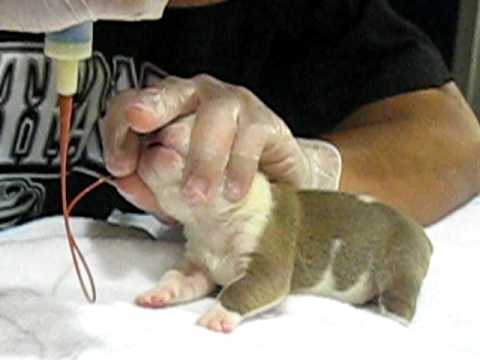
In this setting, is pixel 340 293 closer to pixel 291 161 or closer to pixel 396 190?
pixel 291 161

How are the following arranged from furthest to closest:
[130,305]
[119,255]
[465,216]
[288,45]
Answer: [288,45], [465,216], [119,255], [130,305]

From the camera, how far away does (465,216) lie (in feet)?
3.26

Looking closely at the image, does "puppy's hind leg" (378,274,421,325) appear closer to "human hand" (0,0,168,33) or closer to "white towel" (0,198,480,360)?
"white towel" (0,198,480,360)

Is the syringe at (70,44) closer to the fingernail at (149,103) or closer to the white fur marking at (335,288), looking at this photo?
the fingernail at (149,103)

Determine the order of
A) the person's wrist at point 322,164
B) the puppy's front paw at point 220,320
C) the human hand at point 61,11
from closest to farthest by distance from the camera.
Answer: the human hand at point 61,11 → the puppy's front paw at point 220,320 → the person's wrist at point 322,164

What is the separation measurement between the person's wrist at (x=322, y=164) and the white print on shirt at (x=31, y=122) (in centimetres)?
20

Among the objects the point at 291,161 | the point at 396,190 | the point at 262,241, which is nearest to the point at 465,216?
the point at 396,190

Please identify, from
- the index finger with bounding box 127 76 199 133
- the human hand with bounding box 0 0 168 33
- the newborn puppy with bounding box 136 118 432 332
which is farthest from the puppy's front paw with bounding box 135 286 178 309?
the human hand with bounding box 0 0 168 33

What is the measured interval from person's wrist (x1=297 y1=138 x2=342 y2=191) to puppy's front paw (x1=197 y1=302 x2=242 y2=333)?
8.8 inches

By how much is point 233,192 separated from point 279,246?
5cm

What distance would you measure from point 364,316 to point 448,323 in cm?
8

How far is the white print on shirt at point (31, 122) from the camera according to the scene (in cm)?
96

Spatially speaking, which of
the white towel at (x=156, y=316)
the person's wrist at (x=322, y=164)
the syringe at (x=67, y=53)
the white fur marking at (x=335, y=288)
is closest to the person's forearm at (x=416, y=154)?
the person's wrist at (x=322, y=164)

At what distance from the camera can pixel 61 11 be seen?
21.9 inches
